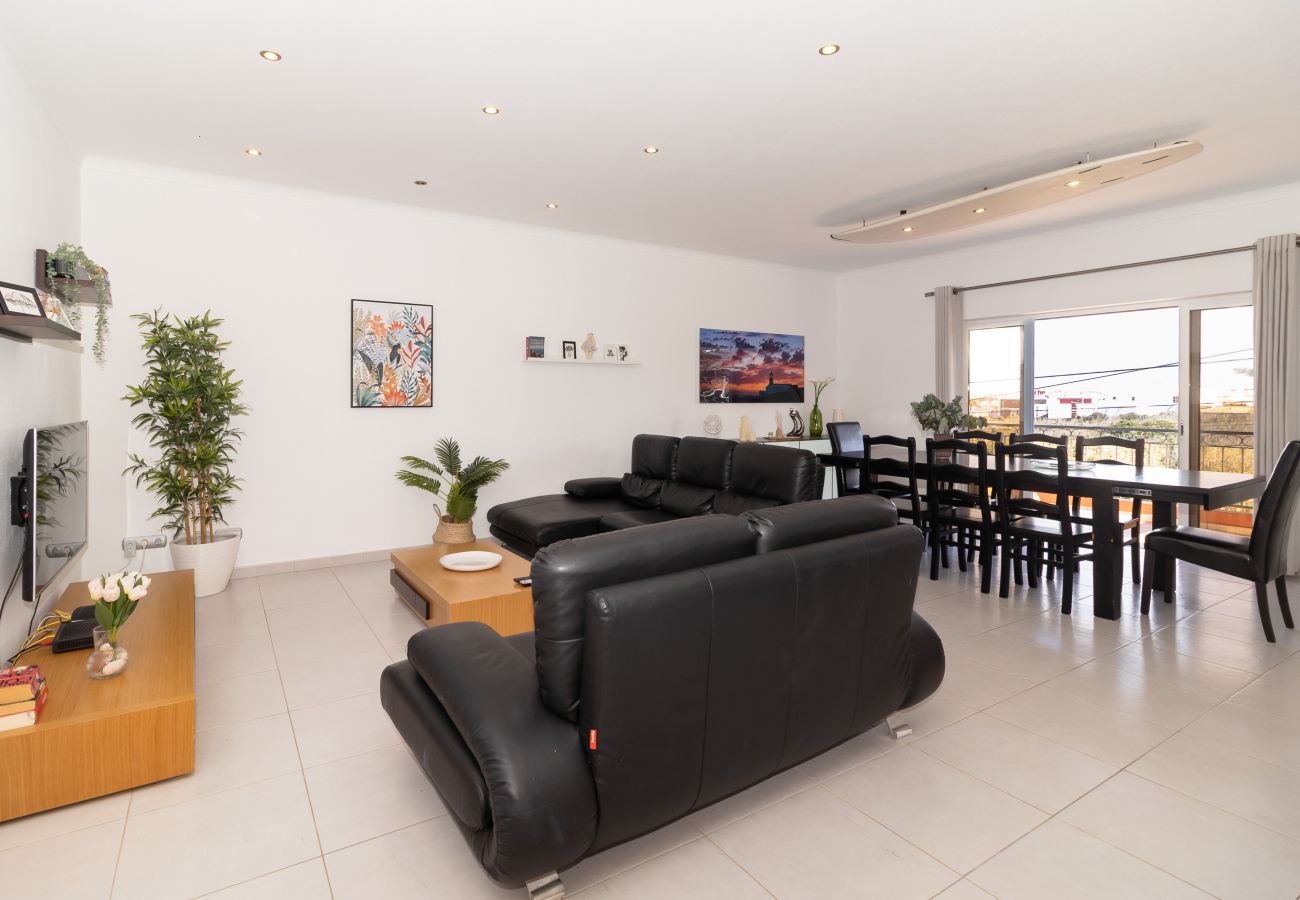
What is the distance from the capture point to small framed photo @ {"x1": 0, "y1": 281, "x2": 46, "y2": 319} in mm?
2359

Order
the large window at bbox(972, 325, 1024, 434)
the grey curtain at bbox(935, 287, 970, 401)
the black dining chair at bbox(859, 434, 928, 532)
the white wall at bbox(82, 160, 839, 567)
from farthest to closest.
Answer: the grey curtain at bbox(935, 287, 970, 401), the large window at bbox(972, 325, 1024, 434), the black dining chair at bbox(859, 434, 928, 532), the white wall at bbox(82, 160, 839, 567)

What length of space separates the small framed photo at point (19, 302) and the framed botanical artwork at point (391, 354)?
256 cm

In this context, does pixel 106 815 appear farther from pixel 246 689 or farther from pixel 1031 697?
pixel 1031 697

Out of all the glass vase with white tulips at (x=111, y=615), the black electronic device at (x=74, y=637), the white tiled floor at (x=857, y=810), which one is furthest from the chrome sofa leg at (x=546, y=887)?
the black electronic device at (x=74, y=637)

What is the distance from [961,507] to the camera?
511cm

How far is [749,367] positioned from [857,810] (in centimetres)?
578

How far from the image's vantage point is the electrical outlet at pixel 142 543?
380 centimetres

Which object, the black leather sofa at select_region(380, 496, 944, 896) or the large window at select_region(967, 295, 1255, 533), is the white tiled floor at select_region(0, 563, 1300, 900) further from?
the large window at select_region(967, 295, 1255, 533)

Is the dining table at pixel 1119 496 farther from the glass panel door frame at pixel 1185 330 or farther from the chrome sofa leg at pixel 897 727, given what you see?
the chrome sofa leg at pixel 897 727

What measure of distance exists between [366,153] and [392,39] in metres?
1.45

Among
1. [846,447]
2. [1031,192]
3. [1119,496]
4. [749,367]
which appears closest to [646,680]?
[1119,496]

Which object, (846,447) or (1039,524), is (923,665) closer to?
(1039,524)

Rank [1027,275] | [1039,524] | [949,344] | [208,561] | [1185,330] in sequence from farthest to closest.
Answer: [949,344]
[1027,275]
[1185,330]
[1039,524]
[208,561]

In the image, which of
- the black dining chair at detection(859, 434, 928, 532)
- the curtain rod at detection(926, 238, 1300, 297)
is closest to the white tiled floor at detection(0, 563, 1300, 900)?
the black dining chair at detection(859, 434, 928, 532)
